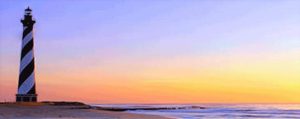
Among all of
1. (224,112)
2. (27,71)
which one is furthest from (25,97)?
(224,112)

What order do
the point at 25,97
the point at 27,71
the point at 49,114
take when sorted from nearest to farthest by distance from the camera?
the point at 49,114 → the point at 27,71 → the point at 25,97

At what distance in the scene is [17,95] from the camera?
40.8 m

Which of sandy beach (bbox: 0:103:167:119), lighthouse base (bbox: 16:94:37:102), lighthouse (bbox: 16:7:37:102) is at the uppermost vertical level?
lighthouse (bbox: 16:7:37:102)

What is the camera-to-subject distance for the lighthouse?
40469 mm

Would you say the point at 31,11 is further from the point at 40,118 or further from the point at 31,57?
the point at 40,118

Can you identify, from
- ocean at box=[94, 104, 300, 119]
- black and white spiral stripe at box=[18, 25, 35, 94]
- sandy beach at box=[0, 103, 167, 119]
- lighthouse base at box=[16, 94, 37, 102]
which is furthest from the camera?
ocean at box=[94, 104, 300, 119]

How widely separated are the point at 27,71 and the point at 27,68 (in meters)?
0.25

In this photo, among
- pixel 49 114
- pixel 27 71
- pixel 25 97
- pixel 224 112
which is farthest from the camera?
pixel 224 112

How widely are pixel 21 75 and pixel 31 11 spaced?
6026mm

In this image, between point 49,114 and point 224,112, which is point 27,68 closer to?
point 49,114

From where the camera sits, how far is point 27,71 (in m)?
40.4

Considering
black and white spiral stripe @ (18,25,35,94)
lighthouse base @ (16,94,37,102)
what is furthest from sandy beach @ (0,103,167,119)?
lighthouse base @ (16,94,37,102)

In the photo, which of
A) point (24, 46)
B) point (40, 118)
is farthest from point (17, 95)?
point (40, 118)

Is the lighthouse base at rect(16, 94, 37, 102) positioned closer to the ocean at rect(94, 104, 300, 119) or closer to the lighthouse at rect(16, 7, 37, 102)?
the lighthouse at rect(16, 7, 37, 102)
